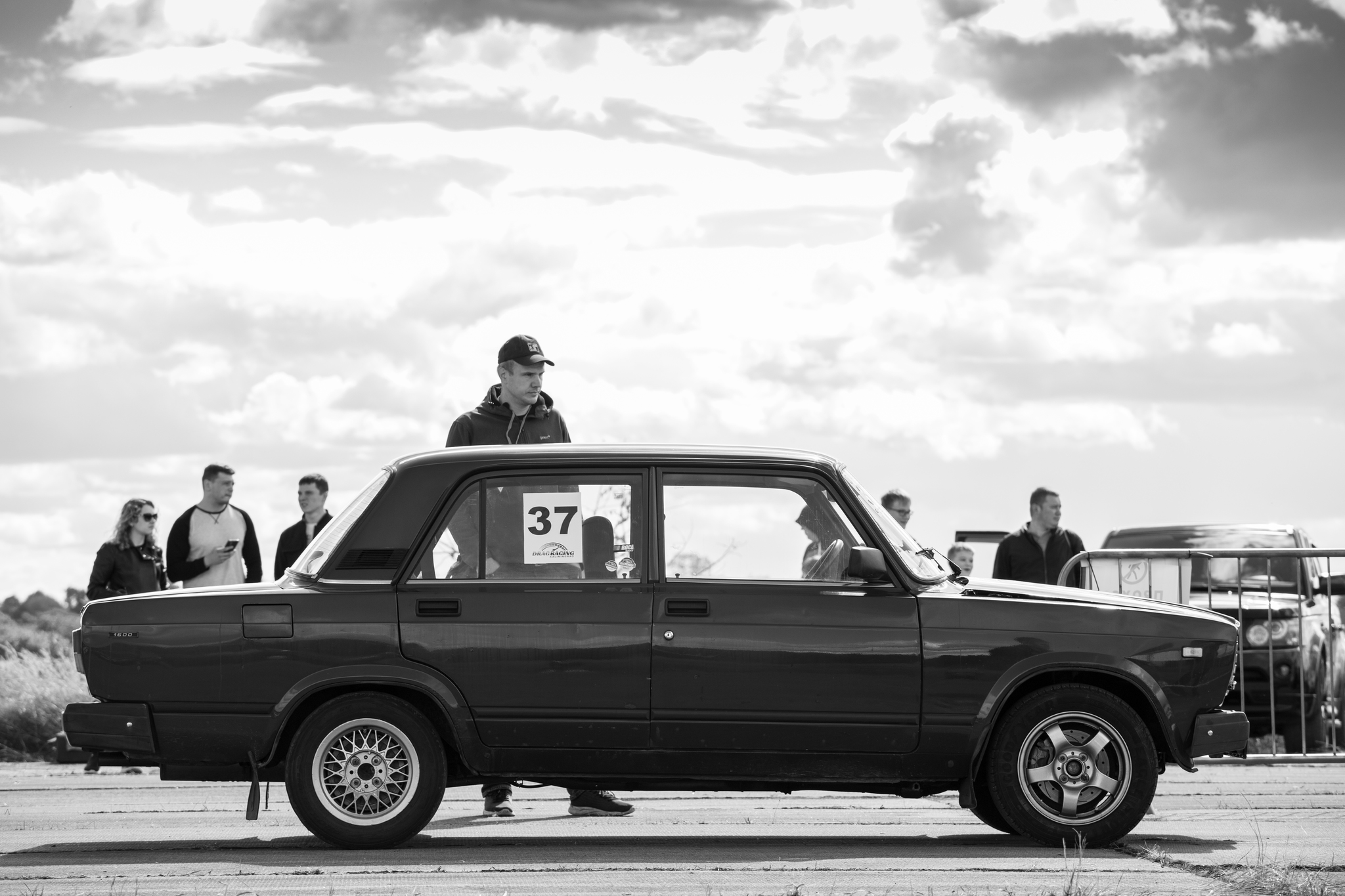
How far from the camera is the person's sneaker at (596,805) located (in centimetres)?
952

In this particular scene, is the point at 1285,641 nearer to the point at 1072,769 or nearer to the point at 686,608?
the point at 1072,769

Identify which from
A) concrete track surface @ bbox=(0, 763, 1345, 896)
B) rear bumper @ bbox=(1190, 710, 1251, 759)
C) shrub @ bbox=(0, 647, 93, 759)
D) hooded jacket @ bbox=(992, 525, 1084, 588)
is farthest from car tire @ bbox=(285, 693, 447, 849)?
shrub @ bbox=(0, 647, 93, 759)

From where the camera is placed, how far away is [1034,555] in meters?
14.0

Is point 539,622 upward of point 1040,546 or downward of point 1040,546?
downward

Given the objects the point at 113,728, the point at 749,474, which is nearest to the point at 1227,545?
the point at 749,474

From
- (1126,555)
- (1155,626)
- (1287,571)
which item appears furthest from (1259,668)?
(1155,626)

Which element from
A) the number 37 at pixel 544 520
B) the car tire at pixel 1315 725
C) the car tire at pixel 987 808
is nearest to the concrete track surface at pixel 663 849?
the car tire at pixel 987 808

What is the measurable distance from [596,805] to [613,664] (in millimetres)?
2021

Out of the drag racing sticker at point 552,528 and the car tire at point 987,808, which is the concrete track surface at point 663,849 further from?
the drag racing sticker at point 552,528

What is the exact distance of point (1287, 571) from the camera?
15469 millimetres

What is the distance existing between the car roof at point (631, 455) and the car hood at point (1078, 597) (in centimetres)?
86

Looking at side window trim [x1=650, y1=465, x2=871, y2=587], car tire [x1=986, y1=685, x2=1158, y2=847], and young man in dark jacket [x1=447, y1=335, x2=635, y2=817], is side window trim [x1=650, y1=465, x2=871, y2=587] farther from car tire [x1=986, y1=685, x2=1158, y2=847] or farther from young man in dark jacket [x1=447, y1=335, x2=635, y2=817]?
young man in dark jacket [x1=447, y1=335, x2=635, y2=817]

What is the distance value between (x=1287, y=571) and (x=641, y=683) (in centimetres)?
948

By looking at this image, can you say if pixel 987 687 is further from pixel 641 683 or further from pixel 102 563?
pixel 102 563
